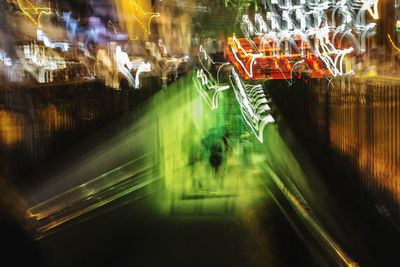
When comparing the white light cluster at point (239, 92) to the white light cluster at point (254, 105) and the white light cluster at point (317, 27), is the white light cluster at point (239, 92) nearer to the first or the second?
the white light cluster at point (254, 105)

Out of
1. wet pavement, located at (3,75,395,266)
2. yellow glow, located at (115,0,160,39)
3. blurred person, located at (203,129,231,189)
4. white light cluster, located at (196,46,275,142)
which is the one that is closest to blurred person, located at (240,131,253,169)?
wet pavement, located at (3,75,395,266)

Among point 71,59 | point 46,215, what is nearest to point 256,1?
point 71,59

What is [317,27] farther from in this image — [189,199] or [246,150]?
[189,199]

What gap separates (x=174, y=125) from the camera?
12.1 m

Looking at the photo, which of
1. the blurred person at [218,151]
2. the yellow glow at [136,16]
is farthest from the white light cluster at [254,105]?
the yellow glow at [136,16]

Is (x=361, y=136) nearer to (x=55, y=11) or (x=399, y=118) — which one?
(x=399, y=118)

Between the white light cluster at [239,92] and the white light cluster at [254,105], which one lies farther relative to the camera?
the white light cluster at [239,92]

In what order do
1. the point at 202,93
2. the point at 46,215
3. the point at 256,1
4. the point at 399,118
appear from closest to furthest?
the point at 399,118
the point at 46,215
the point at 202,93
the point at 256,1

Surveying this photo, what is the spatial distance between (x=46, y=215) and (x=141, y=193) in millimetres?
1934

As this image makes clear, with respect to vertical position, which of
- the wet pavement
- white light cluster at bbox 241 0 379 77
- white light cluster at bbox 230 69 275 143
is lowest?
the wet pavement

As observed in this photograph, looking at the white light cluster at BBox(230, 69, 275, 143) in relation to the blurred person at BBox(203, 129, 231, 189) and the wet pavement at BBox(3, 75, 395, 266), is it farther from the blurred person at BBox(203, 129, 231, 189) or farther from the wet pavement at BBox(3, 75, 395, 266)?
the blurred person at BBox(203, 129, 231, 189)

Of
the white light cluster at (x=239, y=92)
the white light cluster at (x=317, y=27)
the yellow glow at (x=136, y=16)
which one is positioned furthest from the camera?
the white light cluster at (x=317, y=27)

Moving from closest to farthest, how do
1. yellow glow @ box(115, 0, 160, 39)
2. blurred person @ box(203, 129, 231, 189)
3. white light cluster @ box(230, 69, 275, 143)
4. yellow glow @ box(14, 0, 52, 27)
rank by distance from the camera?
blurred person @ box(203, 129, 231, 189) → white light cluster @ box(230, 69, 275, 143) → yellow glow @ box(14, 0, 52, 27) → yellow glow @ box(115, 0, 160, 39)

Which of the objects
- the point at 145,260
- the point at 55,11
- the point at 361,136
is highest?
the point at 55,11
